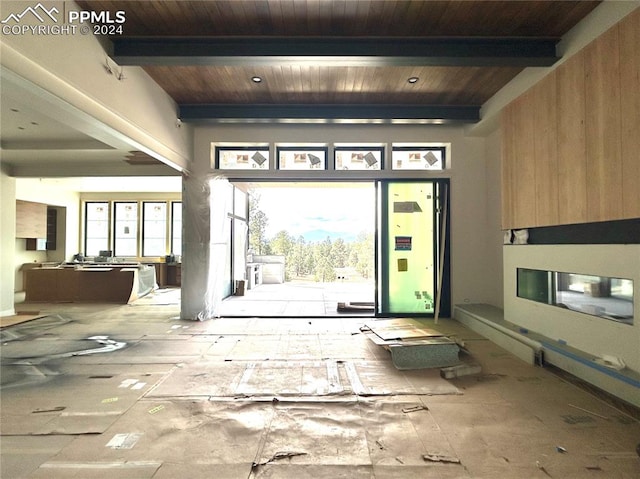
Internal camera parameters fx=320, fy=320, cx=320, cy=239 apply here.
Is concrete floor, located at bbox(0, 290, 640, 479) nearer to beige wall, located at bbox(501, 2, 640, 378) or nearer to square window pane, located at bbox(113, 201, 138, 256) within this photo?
beige wall, located at bbox(501, 2, 640, 378)

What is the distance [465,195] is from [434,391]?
12.2ft

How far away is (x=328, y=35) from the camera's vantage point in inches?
Result: 131

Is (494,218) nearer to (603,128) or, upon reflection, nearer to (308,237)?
(603,128)

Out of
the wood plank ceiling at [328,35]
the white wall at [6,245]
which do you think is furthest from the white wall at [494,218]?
the white wall at [6,245]

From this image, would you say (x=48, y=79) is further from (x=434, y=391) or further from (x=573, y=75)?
(x=573, y=75)

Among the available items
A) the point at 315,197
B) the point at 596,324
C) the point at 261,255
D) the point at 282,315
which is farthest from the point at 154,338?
the point at 315,197

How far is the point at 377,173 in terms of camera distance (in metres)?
5.48

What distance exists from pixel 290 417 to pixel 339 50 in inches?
137

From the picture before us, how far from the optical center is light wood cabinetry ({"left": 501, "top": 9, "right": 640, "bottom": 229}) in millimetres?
2570

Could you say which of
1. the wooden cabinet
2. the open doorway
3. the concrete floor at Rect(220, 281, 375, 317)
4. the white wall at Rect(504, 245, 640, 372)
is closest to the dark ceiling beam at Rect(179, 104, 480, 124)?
the white wall at Rect(504, 245, 640, 372)

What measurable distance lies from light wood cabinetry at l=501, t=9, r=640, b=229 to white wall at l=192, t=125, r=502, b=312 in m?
1.32

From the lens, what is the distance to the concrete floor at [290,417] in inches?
74.0

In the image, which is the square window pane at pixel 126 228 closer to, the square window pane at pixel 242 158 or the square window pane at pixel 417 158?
the square window pane at pixel 242 158

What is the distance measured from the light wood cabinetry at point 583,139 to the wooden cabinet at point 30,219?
1105 cm
